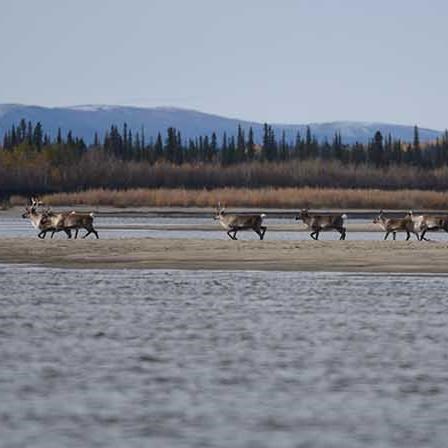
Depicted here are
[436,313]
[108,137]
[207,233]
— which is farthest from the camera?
[108,137]

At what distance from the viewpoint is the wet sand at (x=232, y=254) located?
28828 mm

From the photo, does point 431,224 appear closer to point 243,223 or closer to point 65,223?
point 243,223

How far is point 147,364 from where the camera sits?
14156 millimetres

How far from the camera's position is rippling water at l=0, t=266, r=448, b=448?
1095 centimetres

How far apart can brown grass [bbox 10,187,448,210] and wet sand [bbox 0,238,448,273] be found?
1210 inches

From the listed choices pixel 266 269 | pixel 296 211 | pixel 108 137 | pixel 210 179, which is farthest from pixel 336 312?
pixel 108 137

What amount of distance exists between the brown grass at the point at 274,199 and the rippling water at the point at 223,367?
4418 cm

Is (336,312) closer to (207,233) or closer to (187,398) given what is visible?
(187,398)

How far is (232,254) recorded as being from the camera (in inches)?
1246

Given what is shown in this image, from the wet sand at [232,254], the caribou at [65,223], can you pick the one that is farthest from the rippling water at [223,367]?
the caribou at [65,223]

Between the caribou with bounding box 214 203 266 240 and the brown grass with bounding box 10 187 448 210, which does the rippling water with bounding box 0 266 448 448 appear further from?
the brown grass with bounding box 10 187 448 210

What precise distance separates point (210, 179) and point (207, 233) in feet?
190

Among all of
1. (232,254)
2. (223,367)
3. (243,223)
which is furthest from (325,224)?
(223,367)

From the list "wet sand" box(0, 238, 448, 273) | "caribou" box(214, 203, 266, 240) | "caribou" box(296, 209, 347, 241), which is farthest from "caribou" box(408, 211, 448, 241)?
"caribou" box(214, 203, 266, 240)
